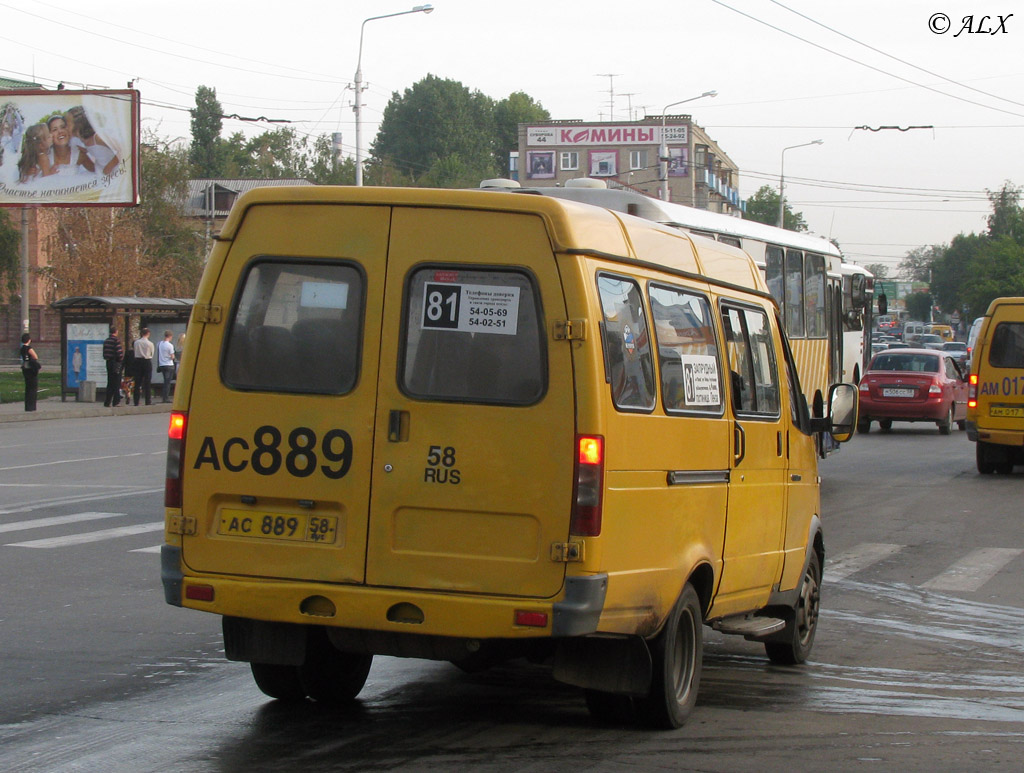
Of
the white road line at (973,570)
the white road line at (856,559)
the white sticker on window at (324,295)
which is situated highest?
the white sticker on window at (324,295)

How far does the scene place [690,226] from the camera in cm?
1484

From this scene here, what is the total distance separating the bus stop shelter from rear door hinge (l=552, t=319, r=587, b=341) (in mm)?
32127

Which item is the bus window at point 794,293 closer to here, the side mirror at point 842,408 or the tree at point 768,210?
the side mirror at point 842,408

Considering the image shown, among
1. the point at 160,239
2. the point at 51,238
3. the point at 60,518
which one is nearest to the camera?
the point at 60,518

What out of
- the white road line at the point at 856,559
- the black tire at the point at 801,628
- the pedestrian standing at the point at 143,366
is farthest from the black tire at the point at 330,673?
the pedestrian standing at the point at 143,366

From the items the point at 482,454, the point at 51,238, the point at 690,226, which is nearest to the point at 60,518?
the point at 690,226

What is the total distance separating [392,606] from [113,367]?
96.4 feet

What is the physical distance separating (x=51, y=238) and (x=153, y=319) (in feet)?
62.2

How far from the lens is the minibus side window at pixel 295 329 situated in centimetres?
548

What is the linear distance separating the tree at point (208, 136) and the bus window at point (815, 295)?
112m

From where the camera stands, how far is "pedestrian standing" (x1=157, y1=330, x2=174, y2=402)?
1382 inches

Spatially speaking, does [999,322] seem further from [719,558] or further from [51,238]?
[51,238]

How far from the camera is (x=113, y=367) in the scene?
109 ft

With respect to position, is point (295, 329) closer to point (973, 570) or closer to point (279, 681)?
point (279, 681)
